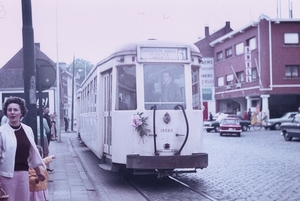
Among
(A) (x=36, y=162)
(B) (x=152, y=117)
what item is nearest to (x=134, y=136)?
(B) (x=152, y=117)

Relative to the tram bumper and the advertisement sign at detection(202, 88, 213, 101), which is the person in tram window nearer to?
the tram bumper

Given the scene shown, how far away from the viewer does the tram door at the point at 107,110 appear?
11902mm

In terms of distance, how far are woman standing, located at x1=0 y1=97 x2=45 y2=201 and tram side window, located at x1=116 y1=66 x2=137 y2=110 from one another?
5.44 meters

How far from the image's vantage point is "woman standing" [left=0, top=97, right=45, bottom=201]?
209 inches

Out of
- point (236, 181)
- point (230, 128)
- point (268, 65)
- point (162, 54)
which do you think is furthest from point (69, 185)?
point (268, 65)

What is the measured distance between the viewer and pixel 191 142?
10.9 m

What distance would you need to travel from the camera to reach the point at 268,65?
1778 inches

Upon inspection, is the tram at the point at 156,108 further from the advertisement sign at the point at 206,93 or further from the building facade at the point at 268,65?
the building facade at the point at 268,65

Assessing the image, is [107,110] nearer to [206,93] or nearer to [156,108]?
[156,108]

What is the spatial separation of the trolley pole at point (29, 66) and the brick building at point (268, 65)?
38.8m

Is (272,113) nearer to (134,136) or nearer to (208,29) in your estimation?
(208,29)

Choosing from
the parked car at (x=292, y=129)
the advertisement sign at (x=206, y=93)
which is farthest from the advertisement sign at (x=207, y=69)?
the parked car at (x=292, y=129)

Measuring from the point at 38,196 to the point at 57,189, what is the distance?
4.16 m

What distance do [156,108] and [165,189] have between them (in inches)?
73.8
